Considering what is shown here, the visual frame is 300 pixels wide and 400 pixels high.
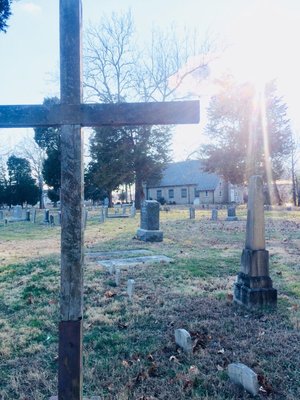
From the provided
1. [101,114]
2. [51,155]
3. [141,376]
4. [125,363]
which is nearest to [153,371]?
[141,376]

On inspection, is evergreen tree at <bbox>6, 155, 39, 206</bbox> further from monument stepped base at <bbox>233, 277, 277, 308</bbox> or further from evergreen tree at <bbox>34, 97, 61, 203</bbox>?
monument stepped base at <bbox>233, 277, 277, 308</bbox>

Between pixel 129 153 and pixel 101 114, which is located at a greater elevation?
pixel 129 153

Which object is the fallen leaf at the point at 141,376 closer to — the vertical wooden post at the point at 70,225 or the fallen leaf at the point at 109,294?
the vertical wooden post at the point at 70,225

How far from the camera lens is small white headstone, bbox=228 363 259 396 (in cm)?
288

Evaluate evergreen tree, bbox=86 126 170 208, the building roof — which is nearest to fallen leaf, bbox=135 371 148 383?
evergreen tree, bbox=86 126 170 208

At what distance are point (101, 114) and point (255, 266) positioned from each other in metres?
3.77

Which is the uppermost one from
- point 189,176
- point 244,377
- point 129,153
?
point 129,153

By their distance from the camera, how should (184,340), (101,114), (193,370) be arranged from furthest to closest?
(184,340)
(193,370)
(101,114)

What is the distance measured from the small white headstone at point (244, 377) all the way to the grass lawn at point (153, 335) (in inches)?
2.3

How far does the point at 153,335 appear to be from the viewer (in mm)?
4145

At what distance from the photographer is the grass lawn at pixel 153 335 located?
10.1 feet

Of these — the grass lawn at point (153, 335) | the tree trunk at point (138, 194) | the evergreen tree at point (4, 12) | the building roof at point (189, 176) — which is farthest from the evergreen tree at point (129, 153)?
the evergreen tree at point (4, 12)

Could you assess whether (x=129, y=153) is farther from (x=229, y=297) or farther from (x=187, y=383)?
(x=187, y=383)

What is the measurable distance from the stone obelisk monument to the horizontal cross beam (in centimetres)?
328
